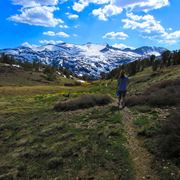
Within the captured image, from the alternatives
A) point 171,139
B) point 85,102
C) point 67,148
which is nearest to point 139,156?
point 171,139

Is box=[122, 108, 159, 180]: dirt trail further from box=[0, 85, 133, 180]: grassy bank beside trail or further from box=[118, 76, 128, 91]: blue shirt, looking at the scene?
box=[118, 76, 128, 91]: blue shirt

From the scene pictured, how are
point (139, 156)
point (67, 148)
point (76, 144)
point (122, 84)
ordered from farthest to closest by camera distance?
point (122, 84) → point (76, 144) → point (67, 148) → point (139, 156)

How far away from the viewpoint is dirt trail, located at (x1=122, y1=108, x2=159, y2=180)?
39.6 ft

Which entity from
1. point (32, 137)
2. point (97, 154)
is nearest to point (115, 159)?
point (97, 154)

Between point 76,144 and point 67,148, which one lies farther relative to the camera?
point 76,144

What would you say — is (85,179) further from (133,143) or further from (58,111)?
(58,111)

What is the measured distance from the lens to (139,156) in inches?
538

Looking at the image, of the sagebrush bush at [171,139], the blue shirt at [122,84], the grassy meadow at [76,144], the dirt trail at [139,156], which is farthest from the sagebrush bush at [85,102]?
the sagebrush bush at [171,139]

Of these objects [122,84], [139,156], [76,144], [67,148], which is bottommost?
[67,148]

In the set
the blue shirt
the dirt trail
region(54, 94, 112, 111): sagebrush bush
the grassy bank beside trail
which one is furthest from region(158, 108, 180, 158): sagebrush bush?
region(54, 94, 112, 111): sagebrush bush

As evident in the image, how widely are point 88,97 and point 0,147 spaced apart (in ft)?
34.0

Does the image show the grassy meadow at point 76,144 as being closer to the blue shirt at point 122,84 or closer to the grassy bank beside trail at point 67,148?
the grassy bank beside trail at point 67,148

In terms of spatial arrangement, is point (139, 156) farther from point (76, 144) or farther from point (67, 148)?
point (67, 148)

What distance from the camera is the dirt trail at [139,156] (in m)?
Result: 12.1
